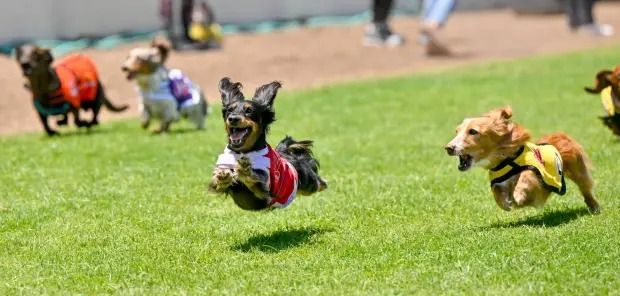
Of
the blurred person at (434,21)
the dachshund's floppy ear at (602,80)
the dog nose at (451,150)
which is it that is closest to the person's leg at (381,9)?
the blurred person at (434,21)

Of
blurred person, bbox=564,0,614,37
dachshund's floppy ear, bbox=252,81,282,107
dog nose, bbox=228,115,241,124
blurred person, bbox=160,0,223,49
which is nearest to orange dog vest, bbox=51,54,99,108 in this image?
dachshund's floppy ear, bbox=252,81,282,107

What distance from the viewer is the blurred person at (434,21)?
989 inches

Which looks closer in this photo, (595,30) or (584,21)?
(595,30)

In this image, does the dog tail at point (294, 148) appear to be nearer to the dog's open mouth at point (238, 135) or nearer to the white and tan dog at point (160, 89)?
the dog's open mouth at point (238, 135)

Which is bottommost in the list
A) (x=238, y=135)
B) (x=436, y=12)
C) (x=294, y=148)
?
(x=436, y=12)

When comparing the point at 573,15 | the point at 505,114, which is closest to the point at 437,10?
the point at 573,15

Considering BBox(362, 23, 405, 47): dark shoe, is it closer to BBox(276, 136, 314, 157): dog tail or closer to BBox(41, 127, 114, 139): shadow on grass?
BBox(41, 127, 114, 139): shadow on grass

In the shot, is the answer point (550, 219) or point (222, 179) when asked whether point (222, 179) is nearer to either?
point (222, 179)

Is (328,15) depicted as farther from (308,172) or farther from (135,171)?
(308,172)

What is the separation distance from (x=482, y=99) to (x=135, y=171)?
751 centimetres

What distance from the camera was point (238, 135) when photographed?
7.96 metres

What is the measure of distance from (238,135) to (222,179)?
315 millimetres

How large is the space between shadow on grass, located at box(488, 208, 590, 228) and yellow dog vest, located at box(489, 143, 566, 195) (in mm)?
336

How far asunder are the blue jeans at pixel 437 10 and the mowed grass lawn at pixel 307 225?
33.2 ft
